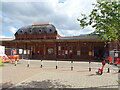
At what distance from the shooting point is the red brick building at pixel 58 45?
25.0 metres

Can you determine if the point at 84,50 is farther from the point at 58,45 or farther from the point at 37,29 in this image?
the point at 37,29

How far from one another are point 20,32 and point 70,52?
60.2ft

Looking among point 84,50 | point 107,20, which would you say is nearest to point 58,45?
point 84,50

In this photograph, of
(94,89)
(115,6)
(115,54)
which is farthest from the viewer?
(115,54)

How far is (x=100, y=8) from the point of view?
15.8ft

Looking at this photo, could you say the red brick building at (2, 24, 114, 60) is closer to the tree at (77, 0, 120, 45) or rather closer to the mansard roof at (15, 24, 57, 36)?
the mansard roof at (15, 24, 57, 36)

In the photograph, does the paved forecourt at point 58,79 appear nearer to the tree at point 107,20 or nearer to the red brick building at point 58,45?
the tree at point 107,20

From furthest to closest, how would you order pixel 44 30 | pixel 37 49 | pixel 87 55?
pixel 44 30, pixel 37 49, pixel 87 55

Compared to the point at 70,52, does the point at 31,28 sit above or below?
above

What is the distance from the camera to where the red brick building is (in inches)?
986

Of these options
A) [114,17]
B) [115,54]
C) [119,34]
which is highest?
[114,17]

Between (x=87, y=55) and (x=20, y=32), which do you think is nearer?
(x=87, y=55)

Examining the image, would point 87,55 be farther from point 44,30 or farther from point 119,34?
point 119,34

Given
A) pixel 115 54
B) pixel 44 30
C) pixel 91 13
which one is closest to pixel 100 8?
pixel 91 13
